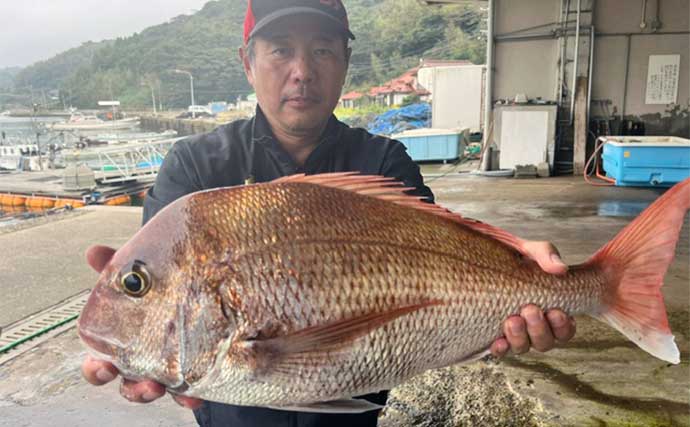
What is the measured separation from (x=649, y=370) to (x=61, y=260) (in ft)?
20.2

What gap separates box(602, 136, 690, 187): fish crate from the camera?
29.7 feet

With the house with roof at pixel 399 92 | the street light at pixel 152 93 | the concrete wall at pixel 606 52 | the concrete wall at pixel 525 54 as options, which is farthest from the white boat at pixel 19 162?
the street light at pixel 152 93

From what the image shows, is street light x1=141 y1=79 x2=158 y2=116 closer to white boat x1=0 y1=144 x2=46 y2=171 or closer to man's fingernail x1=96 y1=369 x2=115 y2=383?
white boat x1=0 y1=144 x2=46 y2=171

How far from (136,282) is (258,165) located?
2.42 feet

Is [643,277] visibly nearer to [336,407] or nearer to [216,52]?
[336,407]

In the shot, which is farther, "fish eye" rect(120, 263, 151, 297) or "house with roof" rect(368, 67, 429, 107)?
"house with roof" rect(368, 67, 429, 107)

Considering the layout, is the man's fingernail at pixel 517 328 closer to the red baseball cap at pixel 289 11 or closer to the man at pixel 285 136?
the man at pixel 285 136

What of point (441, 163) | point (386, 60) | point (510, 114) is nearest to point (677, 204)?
point (510, 114)

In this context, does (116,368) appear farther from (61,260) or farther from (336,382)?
(61,260)

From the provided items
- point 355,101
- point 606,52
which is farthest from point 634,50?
point 355,101

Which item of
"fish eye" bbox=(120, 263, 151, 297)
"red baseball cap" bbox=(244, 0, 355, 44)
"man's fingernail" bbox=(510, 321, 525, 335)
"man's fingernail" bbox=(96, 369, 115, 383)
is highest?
"red baseball cap" bbox=(244, 0, 355, 44)

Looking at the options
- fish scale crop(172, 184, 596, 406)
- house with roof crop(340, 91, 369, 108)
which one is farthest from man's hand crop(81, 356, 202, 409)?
house with roof crop(340, 91, 369, 108)

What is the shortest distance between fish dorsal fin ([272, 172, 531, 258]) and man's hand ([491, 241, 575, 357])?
0.24 ft

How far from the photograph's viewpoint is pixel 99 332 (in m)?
→ 1.14
